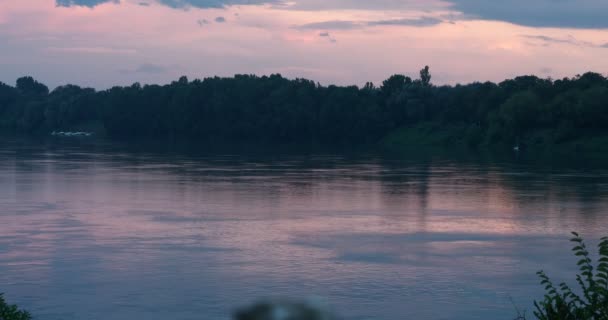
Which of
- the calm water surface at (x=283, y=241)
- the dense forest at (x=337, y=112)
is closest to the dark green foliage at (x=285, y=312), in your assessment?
the calm water surface at (x=283, y=241)

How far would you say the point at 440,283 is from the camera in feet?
60.7

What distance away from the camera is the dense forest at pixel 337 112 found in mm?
98125

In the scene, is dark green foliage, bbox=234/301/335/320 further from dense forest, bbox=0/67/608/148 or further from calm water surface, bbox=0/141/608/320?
dense forest, bbox=0/67/608/148

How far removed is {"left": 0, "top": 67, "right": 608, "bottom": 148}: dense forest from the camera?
9812 cm

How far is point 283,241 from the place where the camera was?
23969 millimetres

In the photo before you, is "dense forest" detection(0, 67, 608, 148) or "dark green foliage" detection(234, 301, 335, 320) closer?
"dark green foliage" detection(234, 301, 335, 320)

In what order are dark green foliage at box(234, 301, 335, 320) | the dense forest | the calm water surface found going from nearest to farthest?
dark green foliage at box(234, 301, 335, 320), the calm water surface, the dense forest

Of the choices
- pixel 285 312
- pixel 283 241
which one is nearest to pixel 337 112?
pixel 283 241

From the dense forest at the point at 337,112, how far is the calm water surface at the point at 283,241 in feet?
171

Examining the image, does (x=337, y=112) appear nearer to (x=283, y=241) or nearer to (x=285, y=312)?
(x=283, y=241)

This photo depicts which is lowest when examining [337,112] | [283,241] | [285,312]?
[283,241]

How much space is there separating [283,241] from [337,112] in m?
104

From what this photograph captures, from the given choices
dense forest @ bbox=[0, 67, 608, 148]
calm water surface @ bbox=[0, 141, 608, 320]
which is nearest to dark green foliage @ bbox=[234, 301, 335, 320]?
calm water surface @ bbox=[0, 141, 608, 320]

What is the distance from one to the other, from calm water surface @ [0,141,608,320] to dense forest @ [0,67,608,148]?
5197cm
